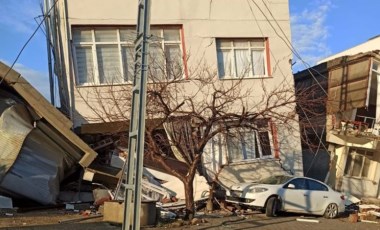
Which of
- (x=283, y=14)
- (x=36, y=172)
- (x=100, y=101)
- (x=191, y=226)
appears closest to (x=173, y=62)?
(x=100, y=101)

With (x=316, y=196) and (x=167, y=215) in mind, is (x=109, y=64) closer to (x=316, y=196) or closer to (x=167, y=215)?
(x=167, y=215)

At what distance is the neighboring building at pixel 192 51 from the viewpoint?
18344mm

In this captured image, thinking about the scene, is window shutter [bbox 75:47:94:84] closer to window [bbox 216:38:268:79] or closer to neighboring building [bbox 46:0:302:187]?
neighboring building [bbox 46:0:302:187]

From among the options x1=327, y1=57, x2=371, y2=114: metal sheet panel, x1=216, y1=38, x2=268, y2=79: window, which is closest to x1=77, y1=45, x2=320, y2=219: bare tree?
x1=216, y1=38, x2=268, y2=79: window

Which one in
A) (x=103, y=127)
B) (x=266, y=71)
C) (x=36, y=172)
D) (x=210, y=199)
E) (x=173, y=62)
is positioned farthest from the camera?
(x=266, y=71)

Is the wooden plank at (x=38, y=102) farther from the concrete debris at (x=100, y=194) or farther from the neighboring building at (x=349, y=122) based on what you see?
the neighboring building at (x=349, y=122)

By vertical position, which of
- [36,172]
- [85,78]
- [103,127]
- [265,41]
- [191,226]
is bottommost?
[191,226]

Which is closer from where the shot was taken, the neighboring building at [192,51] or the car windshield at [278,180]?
the car windshield at [278,180]

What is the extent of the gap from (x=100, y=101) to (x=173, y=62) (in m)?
3.11

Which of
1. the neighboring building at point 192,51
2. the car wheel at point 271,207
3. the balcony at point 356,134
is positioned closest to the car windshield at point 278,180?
the car wheel at point 271,207

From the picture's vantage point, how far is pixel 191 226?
1300 cm

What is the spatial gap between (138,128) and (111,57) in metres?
10.9

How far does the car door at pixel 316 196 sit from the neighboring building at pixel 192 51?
2.49m

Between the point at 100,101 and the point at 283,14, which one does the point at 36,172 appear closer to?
the point at 100,101
